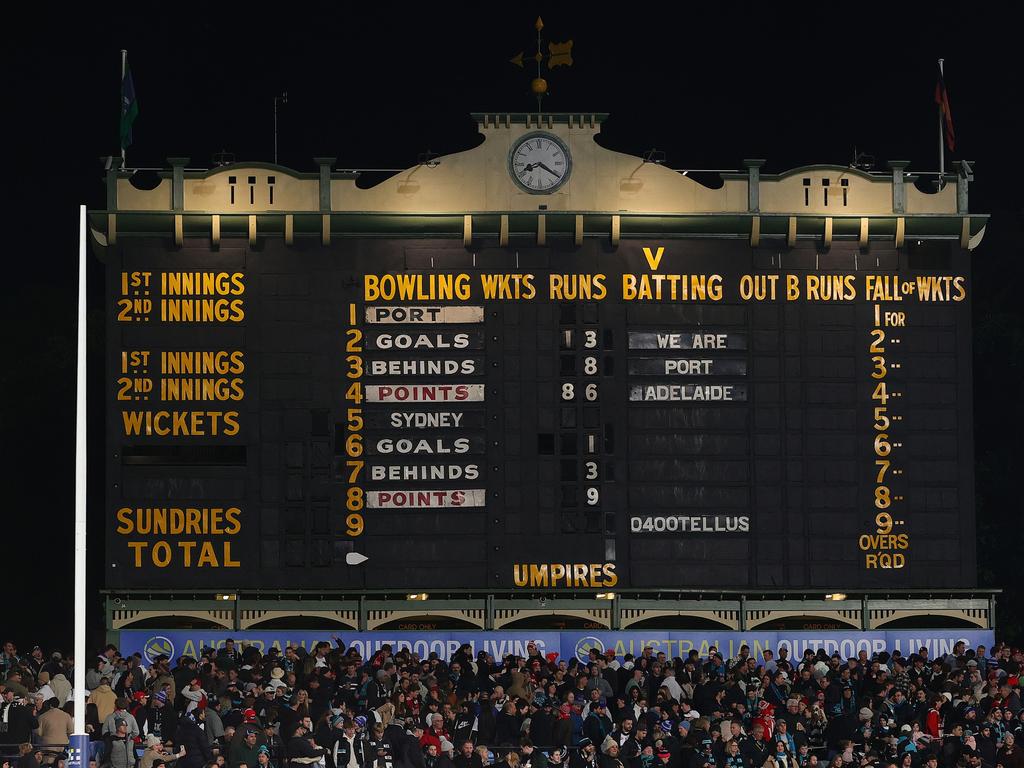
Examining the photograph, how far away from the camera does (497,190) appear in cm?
3903

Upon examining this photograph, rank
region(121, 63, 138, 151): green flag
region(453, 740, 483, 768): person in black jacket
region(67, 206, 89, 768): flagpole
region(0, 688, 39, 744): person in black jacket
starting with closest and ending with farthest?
region(67, 206, 89, 768): flagpole < region(453, 740, 483, 768): person in black jacket < region(0, 688, 39, 744): person in black jacket < region(121, 63, 138, 151): green flag

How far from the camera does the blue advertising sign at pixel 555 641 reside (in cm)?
3775

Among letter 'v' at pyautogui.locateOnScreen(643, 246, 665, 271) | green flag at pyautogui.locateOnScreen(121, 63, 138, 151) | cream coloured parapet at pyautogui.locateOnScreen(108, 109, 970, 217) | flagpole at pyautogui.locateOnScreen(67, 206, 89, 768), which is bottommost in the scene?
flagpole at pyautogui.locateOnScreen(67, 206, 89, 768)

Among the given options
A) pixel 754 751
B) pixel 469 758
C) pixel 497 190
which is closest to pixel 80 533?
pixel 469 758

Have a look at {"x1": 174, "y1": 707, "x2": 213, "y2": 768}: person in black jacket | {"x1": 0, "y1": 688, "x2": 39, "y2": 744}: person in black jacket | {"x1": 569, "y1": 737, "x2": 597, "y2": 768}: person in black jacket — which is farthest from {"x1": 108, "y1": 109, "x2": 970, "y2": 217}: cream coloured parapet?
{"x1": 174, "y1": 707, "x2": 213, "y2": 768}: person in black jacket

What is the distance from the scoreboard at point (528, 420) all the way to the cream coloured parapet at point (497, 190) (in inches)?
31.2

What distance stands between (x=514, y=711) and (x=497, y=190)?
1088 cm

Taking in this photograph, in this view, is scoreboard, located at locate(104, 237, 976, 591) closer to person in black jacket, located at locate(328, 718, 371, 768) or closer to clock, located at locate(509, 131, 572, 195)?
clock, located at locate(509, 131, 572, 195)

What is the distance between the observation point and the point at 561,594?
125 feet

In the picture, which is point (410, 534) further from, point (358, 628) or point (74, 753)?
point (74, 753)

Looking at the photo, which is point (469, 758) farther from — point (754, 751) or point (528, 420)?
point (528, 420)

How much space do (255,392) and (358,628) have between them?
437 centimetres

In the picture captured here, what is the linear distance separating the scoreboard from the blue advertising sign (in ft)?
2.89

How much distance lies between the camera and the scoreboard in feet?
124
